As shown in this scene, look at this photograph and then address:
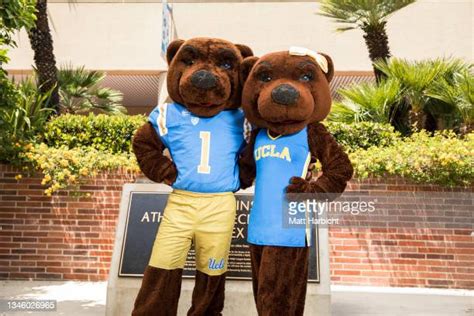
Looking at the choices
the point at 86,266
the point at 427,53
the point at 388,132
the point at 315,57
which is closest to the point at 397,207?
the point at 388,132

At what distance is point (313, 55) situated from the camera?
11.0 ft

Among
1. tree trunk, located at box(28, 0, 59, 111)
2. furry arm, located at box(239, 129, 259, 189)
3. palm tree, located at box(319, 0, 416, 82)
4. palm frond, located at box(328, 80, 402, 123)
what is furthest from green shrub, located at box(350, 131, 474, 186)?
tree trunk, located at box(28, 0, 59, 111)

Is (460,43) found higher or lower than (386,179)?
higher

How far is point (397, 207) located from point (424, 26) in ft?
26.4

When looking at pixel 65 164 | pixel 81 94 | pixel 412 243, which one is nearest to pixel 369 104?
pixel 412 243

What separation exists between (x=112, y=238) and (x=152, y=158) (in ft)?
10.1

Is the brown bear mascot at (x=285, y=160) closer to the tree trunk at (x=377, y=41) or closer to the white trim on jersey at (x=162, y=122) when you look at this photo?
the white trim on jersey at (x=162, y=122)

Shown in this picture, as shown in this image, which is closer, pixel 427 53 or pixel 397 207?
pixel 397 207

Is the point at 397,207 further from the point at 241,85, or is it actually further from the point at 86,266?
the point at 86,266

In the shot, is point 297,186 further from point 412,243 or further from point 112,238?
point 112,238

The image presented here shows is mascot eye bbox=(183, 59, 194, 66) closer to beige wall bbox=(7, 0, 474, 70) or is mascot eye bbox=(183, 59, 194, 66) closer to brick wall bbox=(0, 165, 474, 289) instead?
brick wall bbox=(0, 165, 474, 289)

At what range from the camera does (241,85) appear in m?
3.54

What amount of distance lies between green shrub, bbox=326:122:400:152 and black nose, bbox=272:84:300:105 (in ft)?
13.8
